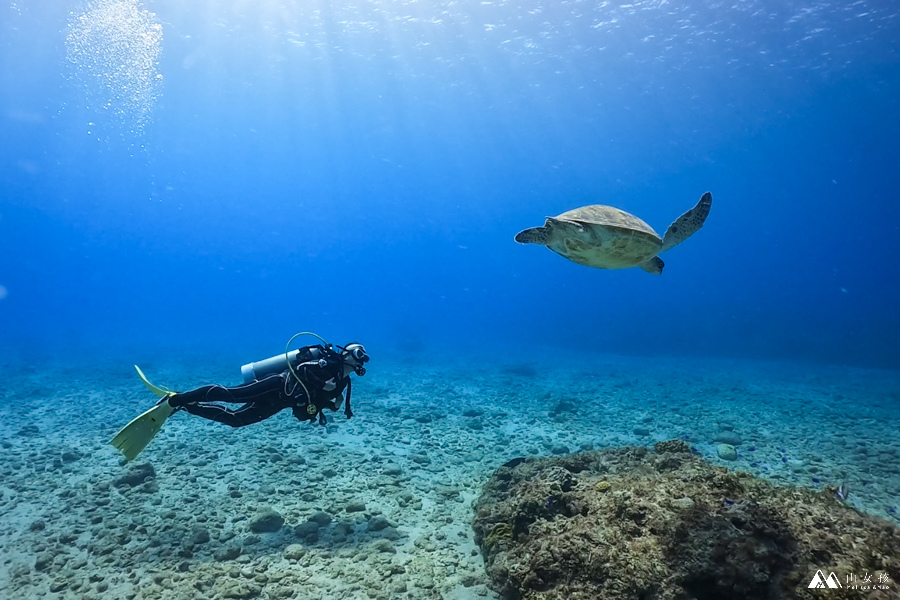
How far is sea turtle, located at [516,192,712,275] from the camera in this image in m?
5.54

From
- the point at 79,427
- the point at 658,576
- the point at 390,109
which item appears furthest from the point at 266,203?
the point at 658,576

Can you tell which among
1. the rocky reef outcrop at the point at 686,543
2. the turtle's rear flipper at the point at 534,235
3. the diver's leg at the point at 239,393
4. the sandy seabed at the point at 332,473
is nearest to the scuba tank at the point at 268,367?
the diver's leg at the point at 239,393

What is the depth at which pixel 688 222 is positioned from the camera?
6.04 metres

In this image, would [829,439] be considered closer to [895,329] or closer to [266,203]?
[895,329]

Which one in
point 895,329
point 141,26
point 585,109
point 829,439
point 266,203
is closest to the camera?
point 829,439

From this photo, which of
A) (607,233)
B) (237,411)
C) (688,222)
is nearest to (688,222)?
(688,222)

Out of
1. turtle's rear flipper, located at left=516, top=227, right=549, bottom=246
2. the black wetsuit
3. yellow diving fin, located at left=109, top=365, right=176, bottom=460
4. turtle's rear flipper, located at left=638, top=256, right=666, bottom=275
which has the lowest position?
yellow diving fin, located at left=109, top=365, right=176, bottom=460

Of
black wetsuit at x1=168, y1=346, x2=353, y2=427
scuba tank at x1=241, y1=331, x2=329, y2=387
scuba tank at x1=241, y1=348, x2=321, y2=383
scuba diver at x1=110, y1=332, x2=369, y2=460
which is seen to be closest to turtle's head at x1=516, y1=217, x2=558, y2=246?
scuba diver at x1=110, y1=332, x2=369, y2=460

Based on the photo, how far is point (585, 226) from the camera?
5555mm

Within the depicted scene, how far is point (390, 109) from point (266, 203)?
11278cm

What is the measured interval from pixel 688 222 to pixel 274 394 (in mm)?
7004

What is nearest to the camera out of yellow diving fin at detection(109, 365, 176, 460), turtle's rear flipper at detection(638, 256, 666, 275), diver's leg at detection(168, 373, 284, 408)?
yellow diving fin at detection(109, 365, 176, 460)

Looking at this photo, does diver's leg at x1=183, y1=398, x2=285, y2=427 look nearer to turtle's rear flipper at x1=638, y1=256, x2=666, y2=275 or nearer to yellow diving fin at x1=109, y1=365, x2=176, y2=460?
yellow diving fin at x1=109, y1=365, x2=176, y2=460

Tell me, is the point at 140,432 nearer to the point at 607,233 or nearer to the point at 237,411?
the point at 237,411
